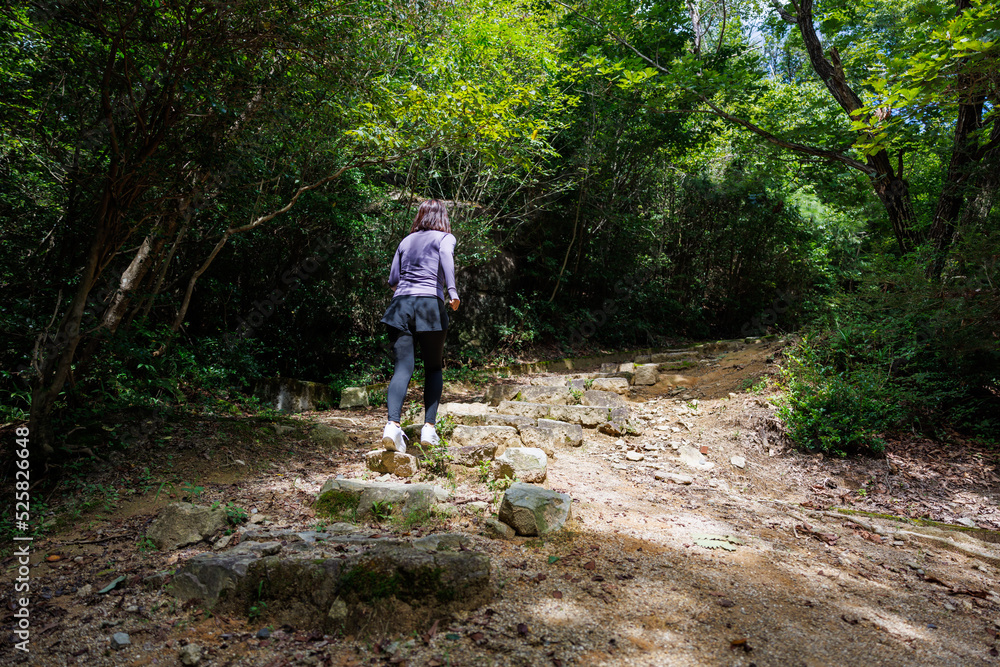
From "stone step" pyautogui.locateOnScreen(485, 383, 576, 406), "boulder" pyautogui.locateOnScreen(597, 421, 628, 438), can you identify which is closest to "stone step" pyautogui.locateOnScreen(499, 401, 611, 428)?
"boulder" pyautogui.locateOnScreen(597, 421, 628, 438)

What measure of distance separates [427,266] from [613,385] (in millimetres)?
4082

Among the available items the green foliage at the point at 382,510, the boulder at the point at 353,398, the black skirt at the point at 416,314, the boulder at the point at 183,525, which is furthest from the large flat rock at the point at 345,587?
the boulder at the point at 353,398

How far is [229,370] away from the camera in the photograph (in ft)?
19.6

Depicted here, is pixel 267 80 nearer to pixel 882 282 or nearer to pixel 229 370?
pixel 229 370

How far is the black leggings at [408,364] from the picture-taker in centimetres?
349

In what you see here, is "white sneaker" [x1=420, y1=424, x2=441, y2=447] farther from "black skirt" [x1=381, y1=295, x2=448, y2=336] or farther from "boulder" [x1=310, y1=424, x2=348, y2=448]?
"boulder" [x1=310, y1=424, x2=348, y2=448]

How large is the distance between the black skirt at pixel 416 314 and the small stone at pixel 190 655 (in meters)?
2.21

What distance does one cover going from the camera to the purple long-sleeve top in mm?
3619

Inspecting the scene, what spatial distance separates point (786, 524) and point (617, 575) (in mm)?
1667

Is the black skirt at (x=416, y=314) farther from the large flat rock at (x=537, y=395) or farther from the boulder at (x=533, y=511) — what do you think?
the large flat rock at (x=537, y=395)

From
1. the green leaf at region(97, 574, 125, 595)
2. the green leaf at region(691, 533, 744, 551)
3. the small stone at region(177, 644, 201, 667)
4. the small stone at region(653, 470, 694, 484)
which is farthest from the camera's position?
the small stone at region(653, 470, 694, 484)

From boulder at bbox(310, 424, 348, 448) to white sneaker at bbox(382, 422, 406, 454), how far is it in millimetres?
1263

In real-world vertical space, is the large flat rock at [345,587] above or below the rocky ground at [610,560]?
above

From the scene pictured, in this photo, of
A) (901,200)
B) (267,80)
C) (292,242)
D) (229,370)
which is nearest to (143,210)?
(267,80)
